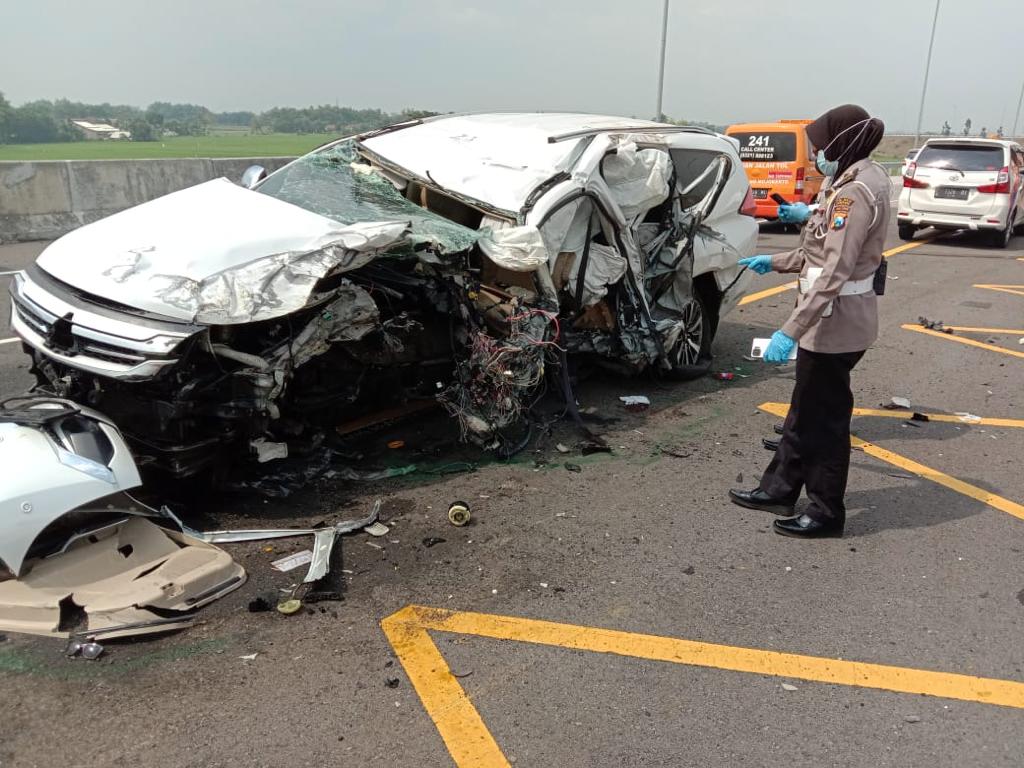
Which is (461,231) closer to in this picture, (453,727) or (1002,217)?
(453,727)

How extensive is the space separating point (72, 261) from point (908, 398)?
230 inches

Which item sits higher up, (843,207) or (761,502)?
(843,207)

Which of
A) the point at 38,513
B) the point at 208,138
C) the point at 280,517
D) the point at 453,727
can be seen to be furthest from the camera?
the point at 208,138

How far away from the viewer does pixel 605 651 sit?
9.73 feet

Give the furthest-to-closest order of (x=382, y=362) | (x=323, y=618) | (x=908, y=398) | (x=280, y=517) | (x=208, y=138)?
(x=208, y=138), (x=908, y=398), (x=382, y=362), (x=280, y=517), (x=323, y=618)

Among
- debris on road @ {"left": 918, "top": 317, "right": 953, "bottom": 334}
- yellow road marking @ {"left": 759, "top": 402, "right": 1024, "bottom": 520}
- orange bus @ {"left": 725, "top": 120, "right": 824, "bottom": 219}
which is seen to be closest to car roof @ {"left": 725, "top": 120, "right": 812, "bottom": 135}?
orange bus @ {"left": 725, "top": 120, "right": 824, "bottom": 219}

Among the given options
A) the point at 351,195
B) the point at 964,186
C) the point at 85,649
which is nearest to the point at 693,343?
the point at 351,195

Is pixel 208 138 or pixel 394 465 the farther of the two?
pixel 208 138

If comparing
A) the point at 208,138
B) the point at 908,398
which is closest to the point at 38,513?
the point at 908,398

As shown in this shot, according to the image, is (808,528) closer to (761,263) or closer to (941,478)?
(941,478)

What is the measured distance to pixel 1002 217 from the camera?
1366 cm

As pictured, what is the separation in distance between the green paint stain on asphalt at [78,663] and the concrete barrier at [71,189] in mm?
10638

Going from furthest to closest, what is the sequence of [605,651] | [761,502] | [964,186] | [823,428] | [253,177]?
[964,186], [253,177], [761,502], [823,428], [605,651]

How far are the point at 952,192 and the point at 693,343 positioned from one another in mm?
10382
